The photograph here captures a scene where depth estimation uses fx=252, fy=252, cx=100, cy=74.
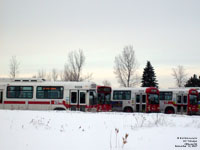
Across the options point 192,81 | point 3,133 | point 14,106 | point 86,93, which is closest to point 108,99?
point 86,93

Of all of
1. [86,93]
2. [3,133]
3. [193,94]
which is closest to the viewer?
[3,133]

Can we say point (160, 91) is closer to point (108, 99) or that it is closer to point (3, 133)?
point (108, 99)

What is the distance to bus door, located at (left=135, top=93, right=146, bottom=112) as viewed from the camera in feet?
95.2

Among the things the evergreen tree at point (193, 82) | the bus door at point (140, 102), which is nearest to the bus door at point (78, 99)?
the bus door at point (140, 102)

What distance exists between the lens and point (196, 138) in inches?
Answer: 346

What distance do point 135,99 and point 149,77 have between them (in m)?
30.1

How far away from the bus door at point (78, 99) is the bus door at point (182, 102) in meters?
12.1

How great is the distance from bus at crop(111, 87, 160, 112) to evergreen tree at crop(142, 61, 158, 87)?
94.7 ft

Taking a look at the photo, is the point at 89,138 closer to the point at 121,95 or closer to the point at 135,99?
the point at 135,99

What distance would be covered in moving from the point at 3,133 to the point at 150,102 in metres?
21.7

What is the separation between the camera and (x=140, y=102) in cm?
2931

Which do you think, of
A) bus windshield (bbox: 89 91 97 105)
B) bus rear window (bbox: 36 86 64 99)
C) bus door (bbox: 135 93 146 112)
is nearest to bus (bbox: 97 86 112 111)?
bus windshield (bbox: 89 91 97 105)

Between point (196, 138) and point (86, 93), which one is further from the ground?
point (86, 93)

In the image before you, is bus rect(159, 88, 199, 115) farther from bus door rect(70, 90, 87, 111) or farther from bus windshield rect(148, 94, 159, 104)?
bus door rect(70, 90, 87, 111)
